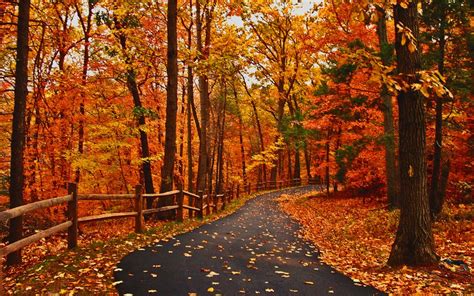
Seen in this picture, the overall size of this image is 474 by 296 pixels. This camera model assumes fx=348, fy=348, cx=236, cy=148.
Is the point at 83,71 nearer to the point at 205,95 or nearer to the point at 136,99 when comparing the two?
the point at 136,99

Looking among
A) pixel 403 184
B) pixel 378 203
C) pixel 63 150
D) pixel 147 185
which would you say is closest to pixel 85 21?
pixel 63 150

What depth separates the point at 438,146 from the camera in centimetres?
1100

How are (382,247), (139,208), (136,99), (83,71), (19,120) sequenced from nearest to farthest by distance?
(19,120) → (382,247) → (139,208) → (83,71) → (136,99)

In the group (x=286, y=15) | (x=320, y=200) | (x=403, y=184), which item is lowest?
(x=320, y=200)

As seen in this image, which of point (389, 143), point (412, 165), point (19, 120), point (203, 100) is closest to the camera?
point (412, 165)

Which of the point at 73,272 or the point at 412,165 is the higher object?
the point at 412,165

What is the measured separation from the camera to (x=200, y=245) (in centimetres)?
876

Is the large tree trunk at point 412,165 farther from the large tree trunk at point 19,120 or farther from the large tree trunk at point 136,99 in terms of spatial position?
the large tree trunk at point 136,99

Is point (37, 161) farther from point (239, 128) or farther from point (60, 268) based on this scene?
point (239, 128)

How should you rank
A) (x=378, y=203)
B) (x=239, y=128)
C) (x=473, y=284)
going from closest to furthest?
(x=473, y=284)
(x=378, y=203)
(x=239, y=128)

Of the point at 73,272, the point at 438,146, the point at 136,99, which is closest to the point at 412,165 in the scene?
the point at 438,146

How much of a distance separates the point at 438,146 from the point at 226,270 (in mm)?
8215

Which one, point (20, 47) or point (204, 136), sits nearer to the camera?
point (20, 47)

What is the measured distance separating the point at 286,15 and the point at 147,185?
20215 millimetres
